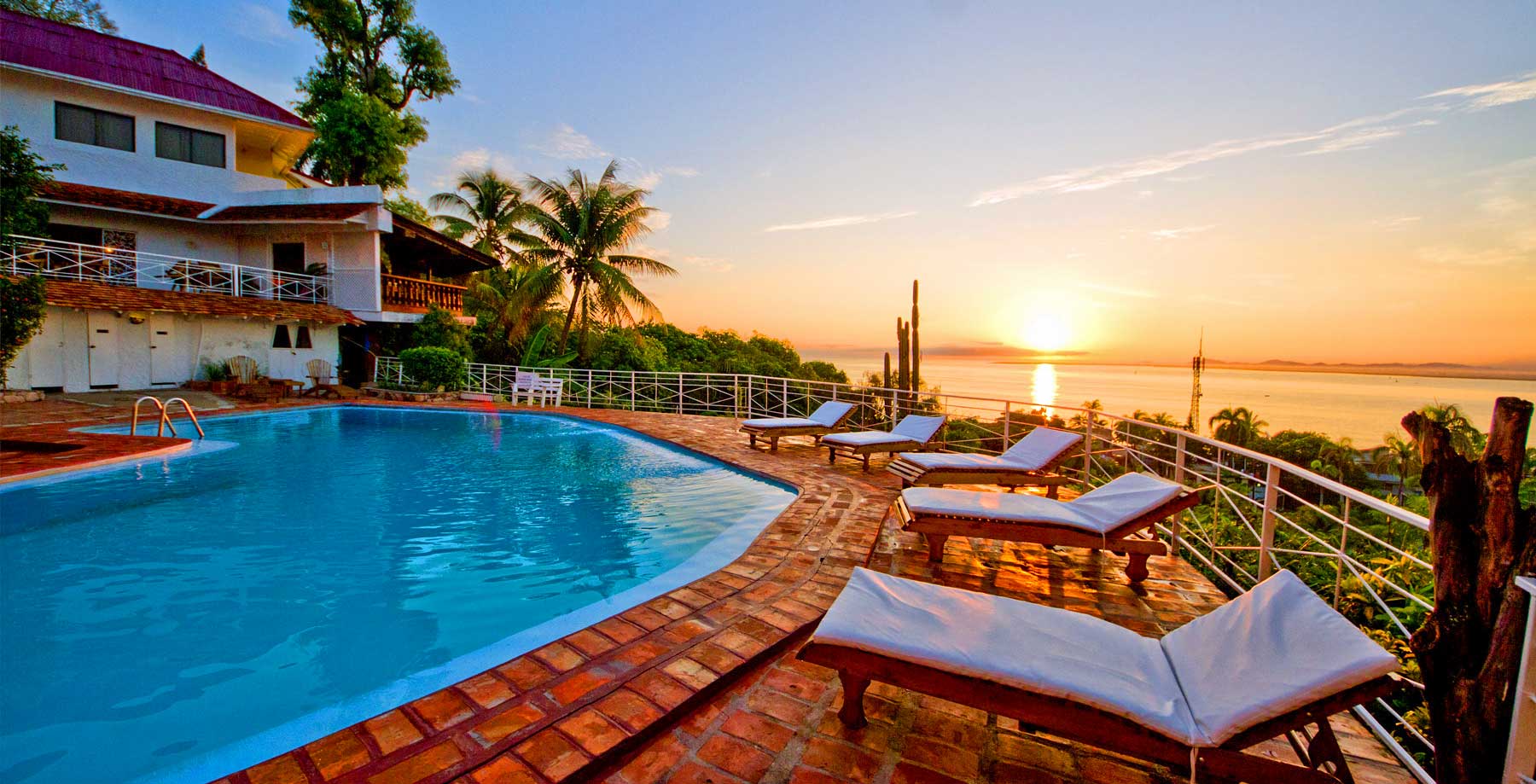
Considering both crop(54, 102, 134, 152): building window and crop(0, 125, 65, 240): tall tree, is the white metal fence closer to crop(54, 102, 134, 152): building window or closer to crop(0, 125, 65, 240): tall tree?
crop(0, 125, 65, 240): tall tree

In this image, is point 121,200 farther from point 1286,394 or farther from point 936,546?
point 1286,394

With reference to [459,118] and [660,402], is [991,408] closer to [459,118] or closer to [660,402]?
[660,402]

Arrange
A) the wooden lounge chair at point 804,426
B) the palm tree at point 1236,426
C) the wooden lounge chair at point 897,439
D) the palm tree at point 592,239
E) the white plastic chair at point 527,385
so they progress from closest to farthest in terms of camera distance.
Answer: the wooden lounge chair at point 897,439 → the wooden lounge chair at point 804,426 → the white plastic chair at point 527,385 → the palm tree at point 592,239 → the palm tree at point 1236,426

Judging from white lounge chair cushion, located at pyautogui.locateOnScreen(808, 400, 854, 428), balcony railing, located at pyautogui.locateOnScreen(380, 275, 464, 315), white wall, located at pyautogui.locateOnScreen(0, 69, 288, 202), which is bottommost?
white lounge chair cushion, located at pyautogui.locateOnScreen(808, 400, 854, 428)

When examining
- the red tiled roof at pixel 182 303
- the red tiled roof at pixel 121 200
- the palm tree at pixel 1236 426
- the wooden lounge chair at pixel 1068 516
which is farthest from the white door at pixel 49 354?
the palm tree at pixel 1236 426

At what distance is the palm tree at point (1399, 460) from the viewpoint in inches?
840

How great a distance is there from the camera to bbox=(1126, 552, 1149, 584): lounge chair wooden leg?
361cm

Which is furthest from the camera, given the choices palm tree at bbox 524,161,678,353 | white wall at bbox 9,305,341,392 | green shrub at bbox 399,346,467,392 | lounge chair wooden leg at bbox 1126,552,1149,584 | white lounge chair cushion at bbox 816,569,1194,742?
palm tree at bbox 524,161,678,353

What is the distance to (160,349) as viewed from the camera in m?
15.0

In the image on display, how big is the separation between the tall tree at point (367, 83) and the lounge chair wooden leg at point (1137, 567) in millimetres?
25066

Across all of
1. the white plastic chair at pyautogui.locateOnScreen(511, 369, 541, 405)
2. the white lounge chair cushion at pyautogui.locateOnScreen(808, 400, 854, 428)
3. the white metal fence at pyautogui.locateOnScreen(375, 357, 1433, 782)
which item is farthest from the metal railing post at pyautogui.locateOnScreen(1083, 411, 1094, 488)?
the white plastic chair at pyautogui.locateOnScreen(511, 369, 541, 405)

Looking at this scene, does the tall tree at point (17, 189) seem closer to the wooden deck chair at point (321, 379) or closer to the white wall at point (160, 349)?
the white wall at point (160, 349)

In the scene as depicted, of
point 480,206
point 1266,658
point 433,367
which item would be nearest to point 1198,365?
point 480,206

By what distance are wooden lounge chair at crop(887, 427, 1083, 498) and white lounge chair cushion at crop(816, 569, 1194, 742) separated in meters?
2.98
